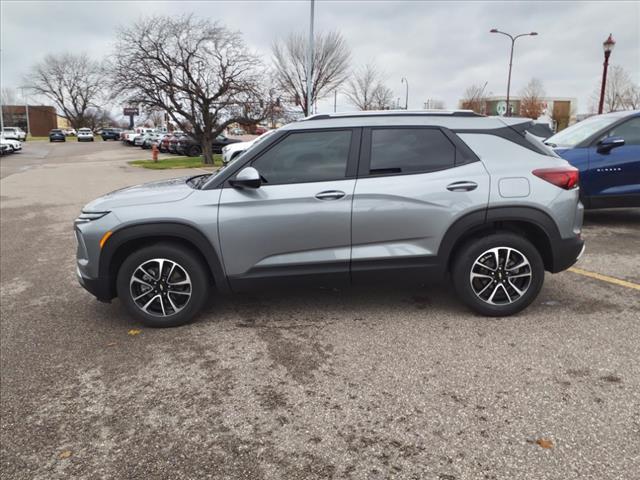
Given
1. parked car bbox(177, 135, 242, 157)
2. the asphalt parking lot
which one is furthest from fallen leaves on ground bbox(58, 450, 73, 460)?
parked car bbox(177, 135, 242, 157)

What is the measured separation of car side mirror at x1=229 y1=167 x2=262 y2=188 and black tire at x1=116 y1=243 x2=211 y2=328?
729mm

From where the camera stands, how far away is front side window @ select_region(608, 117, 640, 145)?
7.32 m

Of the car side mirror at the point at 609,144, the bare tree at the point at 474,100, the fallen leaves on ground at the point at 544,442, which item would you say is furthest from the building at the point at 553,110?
the fallen leaves on ground at the point at 544,442

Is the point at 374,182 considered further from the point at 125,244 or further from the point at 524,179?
the point at 125,244

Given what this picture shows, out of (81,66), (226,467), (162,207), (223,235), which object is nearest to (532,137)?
(223,235)

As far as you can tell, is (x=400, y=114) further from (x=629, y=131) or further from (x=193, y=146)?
(x=193, y=146)

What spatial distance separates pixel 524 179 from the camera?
3.99 m

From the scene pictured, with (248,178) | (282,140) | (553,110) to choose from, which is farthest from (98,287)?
(553,110)

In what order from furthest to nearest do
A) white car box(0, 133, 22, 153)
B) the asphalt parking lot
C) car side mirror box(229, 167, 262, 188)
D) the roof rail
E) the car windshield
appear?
white car box(0, 133, 22, 153), the car windshield, the roof rail, car side mirror box(229, 167, 262, 188), the asphalt parking lot

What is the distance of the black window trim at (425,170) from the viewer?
3984mm

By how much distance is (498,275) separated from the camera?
407cm

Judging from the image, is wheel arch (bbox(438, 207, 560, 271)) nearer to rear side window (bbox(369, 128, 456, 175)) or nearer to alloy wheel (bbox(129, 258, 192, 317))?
rear side window (bbox(369, 128, 456, 175))

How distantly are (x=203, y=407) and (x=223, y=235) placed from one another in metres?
1.40

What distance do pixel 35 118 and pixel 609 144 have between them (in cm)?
11775
